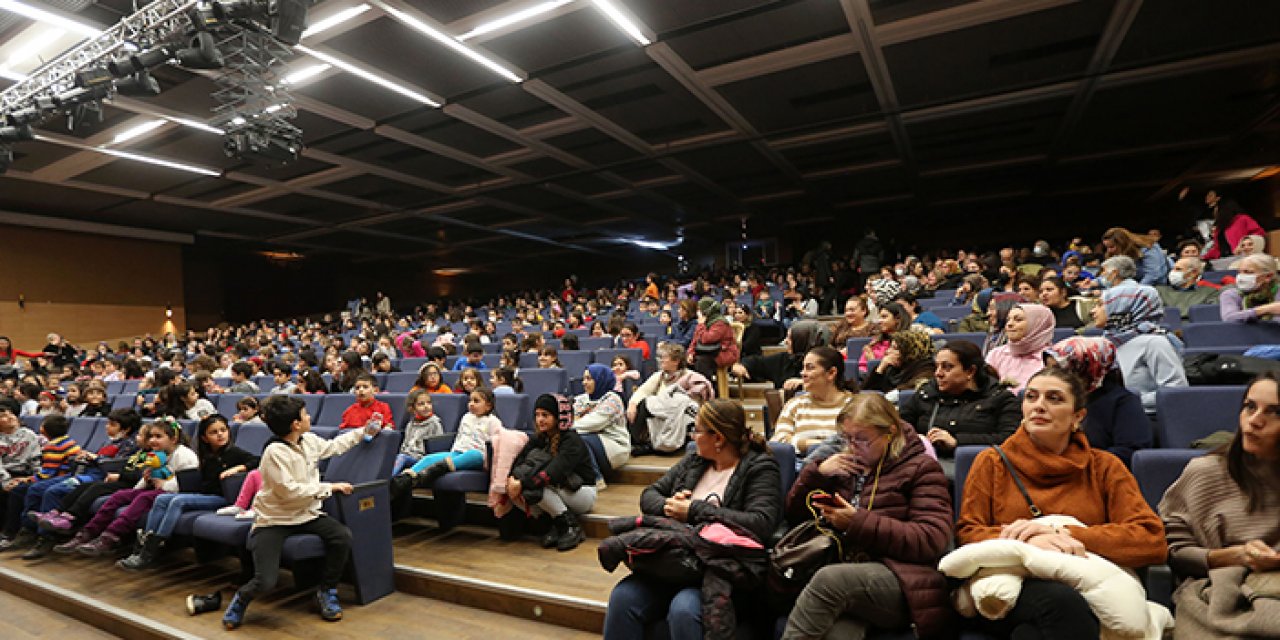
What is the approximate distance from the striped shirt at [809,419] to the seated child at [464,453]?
156 centimetres

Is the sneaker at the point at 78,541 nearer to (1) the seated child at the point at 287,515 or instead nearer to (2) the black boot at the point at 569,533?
(1) the seated child at the point at 287,515

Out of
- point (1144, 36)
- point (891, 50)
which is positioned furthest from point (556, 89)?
point (1144, 36)

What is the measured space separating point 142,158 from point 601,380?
27.7 feet

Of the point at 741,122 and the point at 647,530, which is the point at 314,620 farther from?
the point at 741,122

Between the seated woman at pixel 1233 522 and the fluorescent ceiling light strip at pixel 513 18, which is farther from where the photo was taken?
the fluorescent ceiling light strip at pixel 513 18

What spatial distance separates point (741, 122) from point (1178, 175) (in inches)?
394

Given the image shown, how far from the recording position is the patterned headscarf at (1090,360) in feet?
6.83

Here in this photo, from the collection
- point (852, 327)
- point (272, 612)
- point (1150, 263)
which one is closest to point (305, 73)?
point (272, 612)

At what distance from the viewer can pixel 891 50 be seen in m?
6.37

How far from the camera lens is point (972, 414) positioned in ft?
7.25

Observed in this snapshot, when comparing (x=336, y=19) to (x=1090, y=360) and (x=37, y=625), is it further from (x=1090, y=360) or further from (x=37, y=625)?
(x=1090, y=360)

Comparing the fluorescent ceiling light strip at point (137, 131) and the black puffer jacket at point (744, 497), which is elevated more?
the fluorescent ceiling light strip at point (137, 131)

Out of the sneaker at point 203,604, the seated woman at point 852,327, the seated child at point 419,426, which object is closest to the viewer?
the sneaker at point 203,604

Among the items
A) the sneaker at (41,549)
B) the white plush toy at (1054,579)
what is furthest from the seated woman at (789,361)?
the sneaker at (41,549)
